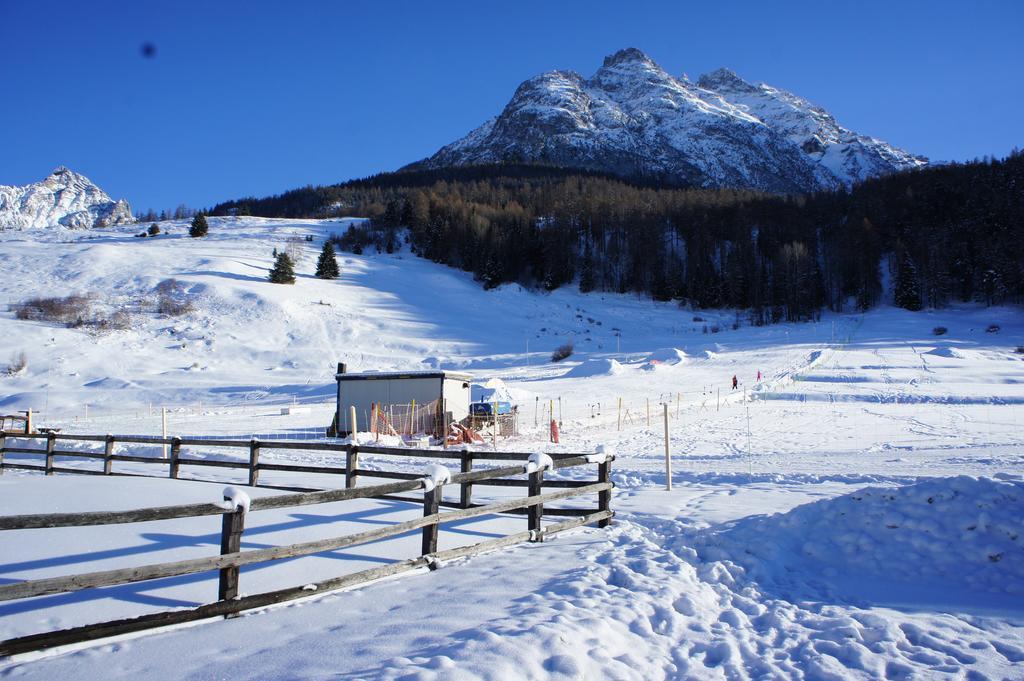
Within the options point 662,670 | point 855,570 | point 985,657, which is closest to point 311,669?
point 662,670

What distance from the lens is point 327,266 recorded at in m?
71.4

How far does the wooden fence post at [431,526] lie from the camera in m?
5.75

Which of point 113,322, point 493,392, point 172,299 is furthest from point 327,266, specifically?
point 493,392

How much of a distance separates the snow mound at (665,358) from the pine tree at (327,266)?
134 ft

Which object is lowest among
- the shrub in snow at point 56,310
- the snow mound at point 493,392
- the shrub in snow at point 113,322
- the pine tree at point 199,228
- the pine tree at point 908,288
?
the snow mound at point 493,392

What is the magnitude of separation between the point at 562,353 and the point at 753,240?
200 ft

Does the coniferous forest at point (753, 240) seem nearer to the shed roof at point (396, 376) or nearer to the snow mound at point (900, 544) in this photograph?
the shed roof at point (396, 376)

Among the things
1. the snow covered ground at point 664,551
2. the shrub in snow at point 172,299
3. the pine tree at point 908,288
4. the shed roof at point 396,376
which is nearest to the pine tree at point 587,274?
the pine tree at point 908,288

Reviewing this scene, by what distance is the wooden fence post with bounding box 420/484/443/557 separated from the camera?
5754 millimetres

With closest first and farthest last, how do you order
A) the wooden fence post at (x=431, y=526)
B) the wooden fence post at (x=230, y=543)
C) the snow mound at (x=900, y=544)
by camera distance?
the wooden fence post at (x=230, y=543)
the snow mound at (x=900, y=544)
the wooden fence post at (x=431, y=526)

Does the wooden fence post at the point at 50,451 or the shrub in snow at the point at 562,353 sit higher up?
the shrub in snow at the point at 562,353

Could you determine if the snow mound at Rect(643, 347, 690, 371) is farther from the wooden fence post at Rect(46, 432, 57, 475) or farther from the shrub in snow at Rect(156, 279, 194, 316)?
the shrub in snow at Rect(156, 279, 194, 316)

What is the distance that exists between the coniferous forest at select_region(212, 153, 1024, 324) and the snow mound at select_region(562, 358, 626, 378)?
38.0 m

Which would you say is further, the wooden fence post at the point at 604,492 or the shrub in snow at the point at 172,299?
the shrub in snow at the point at 172,299
